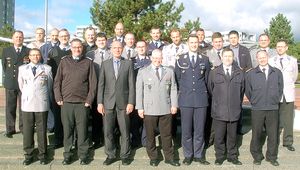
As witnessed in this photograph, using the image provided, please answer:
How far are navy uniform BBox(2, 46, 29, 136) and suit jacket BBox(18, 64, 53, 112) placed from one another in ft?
2.89

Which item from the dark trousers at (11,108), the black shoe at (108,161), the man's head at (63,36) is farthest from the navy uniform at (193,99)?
the dark trousers at (11,108)

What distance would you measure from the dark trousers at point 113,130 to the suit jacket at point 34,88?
108 cm

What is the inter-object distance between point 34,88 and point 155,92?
2.04m

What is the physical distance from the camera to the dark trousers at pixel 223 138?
21.1 feet

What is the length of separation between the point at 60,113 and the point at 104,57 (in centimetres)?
132

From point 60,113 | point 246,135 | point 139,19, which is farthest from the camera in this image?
point 139,19

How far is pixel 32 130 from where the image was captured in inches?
247

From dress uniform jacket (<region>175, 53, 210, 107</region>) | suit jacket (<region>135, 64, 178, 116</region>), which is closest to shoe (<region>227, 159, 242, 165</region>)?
dress uniform jacket (<region>175, 53, 210, 107</region>)

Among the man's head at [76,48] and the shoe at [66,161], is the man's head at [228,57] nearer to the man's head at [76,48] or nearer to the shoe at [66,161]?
the man's head at [76,48]

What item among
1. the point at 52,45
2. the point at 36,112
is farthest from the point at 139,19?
the point at 36,112

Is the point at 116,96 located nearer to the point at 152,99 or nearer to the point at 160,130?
the point at 152,99

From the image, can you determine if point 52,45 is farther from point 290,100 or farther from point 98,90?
point 290,100

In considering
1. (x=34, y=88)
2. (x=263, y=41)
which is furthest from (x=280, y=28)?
(x=34, y=88)

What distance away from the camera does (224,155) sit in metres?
6.55
